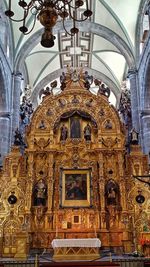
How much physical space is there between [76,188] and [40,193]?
45.9 inches

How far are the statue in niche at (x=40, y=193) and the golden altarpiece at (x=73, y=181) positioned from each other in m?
0.03

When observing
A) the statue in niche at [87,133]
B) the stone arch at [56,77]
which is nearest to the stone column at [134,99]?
the statue in niche at [87,133]

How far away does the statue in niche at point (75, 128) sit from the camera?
11693mm

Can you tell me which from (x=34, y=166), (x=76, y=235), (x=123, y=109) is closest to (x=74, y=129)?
(x=34, y=166)

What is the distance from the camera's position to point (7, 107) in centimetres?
1446

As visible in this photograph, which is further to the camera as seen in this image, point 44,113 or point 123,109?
point 123,109

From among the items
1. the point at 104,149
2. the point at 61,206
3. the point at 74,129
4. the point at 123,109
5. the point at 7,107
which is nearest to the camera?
the point at 61,206

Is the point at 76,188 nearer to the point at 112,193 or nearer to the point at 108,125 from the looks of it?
the point at 112,193

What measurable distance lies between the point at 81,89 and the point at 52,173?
11.4 ft

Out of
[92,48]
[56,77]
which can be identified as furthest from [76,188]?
[56,77]

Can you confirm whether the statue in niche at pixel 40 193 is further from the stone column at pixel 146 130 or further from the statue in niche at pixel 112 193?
the stone column at pixel 146 130

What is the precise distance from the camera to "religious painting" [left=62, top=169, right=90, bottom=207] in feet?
34.2

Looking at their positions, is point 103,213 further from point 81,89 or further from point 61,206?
point 81,89

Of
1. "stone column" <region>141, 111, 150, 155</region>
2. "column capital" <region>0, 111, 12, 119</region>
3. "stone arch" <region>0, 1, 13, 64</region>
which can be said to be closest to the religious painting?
"stone column" <region>141, 111, 150, 155</region>
